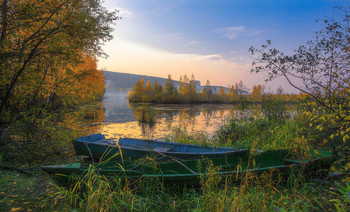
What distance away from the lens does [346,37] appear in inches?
136

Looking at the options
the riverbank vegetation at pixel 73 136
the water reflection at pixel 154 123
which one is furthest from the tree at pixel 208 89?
the riverbank vegetation at pixel 73 136

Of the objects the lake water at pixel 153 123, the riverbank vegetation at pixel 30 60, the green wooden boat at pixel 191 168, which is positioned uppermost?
the riverbank vegetation at pixel 30 60

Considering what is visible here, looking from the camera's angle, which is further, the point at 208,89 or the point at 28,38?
the point at 208,89

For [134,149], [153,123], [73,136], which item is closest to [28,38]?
[73,136]

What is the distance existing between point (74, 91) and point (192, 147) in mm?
4830

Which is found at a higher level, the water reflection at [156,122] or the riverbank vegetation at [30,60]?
the riverbank vegetation at [30,60]

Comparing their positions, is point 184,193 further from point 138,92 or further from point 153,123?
point 138,92

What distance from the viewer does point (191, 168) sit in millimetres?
4828

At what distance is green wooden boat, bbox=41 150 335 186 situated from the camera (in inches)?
155

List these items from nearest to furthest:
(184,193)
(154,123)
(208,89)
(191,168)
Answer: (184,193) < (191,168) < (154,123) < (208,89)

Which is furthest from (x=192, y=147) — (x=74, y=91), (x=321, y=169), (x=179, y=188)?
(x=74, y=91)

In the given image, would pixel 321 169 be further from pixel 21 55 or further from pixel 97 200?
pixel 21 55

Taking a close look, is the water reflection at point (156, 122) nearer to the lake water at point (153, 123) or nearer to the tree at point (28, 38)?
the lake water at point (153, 123)

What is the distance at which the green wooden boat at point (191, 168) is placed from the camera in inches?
155
